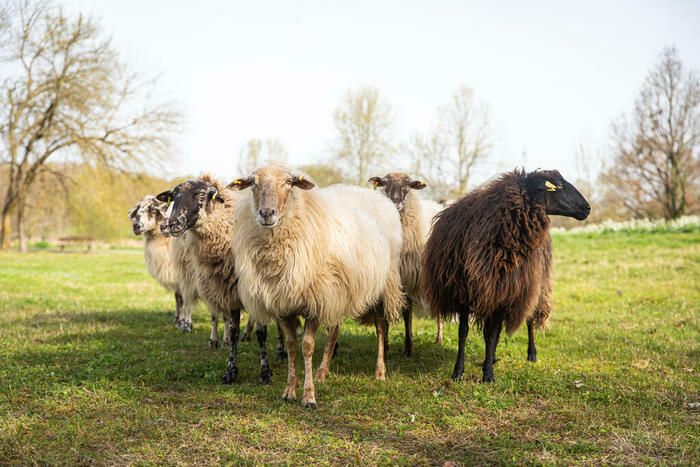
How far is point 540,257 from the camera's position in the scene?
6.68 meters

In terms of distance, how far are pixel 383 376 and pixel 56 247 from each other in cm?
4663

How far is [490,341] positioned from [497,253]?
1079mm

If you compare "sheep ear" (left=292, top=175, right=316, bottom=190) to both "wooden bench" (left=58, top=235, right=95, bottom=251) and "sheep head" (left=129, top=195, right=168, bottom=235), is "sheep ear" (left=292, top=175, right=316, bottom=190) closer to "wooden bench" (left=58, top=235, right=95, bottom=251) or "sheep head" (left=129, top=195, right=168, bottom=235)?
"sheep head" (left=129, top=195, right=168, bottom=235)

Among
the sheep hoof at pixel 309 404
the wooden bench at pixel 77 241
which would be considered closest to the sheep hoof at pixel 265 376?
the sheep hoof at pixel 309 404

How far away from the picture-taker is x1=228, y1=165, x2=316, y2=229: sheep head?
5.55m

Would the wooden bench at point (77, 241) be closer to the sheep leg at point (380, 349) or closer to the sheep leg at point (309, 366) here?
the sheep leg at point (380, 349)

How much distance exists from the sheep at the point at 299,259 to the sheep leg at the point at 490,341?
1284mm

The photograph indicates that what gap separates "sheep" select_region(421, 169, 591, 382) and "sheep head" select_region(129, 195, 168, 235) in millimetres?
6482

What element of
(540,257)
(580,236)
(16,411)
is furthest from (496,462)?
(580,236)

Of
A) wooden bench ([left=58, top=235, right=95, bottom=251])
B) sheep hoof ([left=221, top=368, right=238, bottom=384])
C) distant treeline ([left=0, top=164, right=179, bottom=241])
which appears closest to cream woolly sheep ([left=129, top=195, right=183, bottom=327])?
sheep hoof ([left=221, top=368, right=238, bottom=384])

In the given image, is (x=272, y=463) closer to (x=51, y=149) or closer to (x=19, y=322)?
(x=19, y=322)

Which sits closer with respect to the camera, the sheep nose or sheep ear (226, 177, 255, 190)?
the sheep nose

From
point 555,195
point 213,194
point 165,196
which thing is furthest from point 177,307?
point 555,195

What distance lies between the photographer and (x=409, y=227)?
8.03 meters
